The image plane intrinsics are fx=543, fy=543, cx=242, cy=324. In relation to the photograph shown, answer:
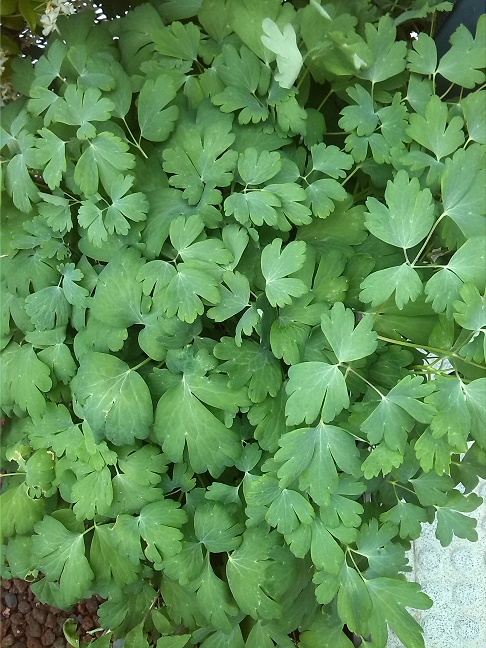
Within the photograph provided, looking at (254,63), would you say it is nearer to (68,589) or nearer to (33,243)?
(33,243)

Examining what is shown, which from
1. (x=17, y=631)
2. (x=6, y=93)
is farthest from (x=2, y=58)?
(x=17, y=631)

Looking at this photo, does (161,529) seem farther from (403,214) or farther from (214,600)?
(403,214)

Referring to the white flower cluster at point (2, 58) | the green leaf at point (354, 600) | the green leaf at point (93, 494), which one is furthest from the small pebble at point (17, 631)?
the white flower cluster at point (2, 58)

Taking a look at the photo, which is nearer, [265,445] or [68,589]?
[265,445]

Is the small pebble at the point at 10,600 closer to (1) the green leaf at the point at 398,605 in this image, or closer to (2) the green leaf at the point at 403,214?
(1) the green leaf at the point at 398,605

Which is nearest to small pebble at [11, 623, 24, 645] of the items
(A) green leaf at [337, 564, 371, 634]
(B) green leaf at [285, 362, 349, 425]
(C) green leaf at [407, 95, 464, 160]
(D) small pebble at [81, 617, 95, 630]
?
(D) small pebble at [81, 617, 95, 630]

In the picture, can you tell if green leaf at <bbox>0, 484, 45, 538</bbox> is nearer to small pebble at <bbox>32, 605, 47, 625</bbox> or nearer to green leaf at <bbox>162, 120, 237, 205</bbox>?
small pebble at <bbox>32, 605, 47, 625</bbox>

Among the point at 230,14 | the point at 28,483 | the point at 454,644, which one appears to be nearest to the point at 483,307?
the point at 230,14
